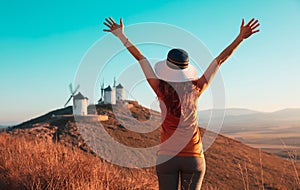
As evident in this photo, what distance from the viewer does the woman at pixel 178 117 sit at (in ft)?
9.42

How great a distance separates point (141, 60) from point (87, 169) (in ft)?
9.70

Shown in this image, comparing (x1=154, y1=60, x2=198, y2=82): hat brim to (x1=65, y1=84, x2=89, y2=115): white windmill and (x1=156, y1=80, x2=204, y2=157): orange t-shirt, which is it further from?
(x1=65, y1=84, x2=89, y2=115): white windmill

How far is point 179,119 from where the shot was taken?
113 inches

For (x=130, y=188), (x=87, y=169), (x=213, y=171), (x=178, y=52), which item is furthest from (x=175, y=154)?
(x=213, y=171)

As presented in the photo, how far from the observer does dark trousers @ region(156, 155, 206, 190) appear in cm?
287

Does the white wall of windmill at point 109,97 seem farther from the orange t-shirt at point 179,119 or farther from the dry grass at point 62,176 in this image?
the orange t-shirt at point 179,119

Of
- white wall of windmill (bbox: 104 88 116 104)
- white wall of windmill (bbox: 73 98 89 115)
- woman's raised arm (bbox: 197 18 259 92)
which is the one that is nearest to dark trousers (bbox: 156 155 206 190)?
woman's raised arm (bbox: 197 18 259 92)

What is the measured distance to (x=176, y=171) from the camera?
115 inches

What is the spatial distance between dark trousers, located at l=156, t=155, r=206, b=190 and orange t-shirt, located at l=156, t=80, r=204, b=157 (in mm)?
Answer: 52

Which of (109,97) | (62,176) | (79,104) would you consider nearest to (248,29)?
(62,176)

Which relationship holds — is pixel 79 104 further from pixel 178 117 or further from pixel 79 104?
pixel 178 117

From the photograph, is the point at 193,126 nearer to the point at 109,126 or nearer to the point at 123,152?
the point at 123,152

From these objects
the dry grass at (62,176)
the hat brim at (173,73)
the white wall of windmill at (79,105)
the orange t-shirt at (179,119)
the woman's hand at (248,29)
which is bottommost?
the dry grass at (62,176)

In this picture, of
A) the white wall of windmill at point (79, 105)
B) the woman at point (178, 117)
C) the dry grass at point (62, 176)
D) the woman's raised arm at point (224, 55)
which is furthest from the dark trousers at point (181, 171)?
the white wall of windmill at point (79, 105)
